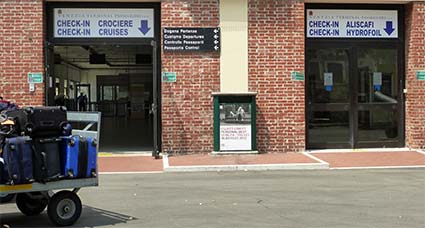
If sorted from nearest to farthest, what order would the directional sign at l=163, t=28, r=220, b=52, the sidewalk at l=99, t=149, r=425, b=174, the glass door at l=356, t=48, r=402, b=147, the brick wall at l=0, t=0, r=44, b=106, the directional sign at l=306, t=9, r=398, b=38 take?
the sidewalk at l=99, t=149, r=425, b=174 < the brick wall at l=0, t=0, r=44, b=106 < the directional sign at l=163, t=28, r=220, b=52 < the directional sign at l=306, t=9, r=398, b=38 < the glass door at l=356, t=48, r=402, b=147

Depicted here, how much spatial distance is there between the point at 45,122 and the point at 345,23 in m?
9.99

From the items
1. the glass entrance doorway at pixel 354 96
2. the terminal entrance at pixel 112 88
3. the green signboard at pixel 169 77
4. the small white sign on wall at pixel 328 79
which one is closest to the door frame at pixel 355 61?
the glass entrance doorway at pixel 354 96

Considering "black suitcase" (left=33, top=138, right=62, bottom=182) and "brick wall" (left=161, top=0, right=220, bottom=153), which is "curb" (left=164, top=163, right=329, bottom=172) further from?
"black suitcase" (left=33, top=138, right=62, bottom=182)

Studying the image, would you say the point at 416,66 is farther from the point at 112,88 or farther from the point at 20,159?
the point at 112,88

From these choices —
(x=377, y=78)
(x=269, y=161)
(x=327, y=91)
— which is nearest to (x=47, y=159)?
(x=269, y=161)

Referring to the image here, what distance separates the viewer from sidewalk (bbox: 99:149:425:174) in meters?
12.2

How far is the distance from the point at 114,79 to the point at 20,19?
1145 inches

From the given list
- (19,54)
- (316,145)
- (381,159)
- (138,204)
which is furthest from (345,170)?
(19,54)

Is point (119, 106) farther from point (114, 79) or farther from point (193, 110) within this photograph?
point (193, 110)

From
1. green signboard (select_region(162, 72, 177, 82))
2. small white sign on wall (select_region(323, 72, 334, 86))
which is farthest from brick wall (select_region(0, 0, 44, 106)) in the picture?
small white sign on wall (select_region(323, 72, 334, 86))

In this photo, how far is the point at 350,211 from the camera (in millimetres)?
7816

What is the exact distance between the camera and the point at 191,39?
1396 cm

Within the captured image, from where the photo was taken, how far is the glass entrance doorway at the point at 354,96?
587 inches

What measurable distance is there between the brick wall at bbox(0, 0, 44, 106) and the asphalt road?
13.4ft
